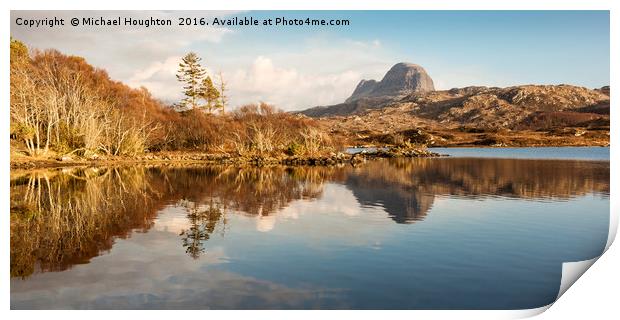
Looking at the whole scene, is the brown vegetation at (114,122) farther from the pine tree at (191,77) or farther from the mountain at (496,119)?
the mountain at (496,119)

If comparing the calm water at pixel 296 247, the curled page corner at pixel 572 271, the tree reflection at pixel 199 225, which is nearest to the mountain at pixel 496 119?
the calm water at pixel 296 247

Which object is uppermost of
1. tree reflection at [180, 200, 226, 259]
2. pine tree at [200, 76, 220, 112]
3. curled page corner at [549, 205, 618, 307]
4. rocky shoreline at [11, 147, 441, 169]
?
pine tree at [200, 76, 220, 112]

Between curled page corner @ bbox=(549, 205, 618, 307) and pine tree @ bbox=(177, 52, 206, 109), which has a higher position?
pine tree @ bbox=(177, 52, 206, 109)

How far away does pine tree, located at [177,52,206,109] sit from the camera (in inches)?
1986

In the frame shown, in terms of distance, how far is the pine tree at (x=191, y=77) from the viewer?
5044 centimetres

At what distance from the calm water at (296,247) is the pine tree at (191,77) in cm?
3550

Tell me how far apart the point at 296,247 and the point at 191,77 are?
45.5 metres

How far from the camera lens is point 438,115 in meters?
170

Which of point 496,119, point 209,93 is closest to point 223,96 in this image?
point 209,93

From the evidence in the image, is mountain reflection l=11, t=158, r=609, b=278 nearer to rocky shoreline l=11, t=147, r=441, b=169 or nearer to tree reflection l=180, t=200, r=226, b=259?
tree reflection l=180, t=200, r=226, b=259

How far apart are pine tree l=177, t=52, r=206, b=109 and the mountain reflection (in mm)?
29577

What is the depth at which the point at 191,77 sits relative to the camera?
51719 millimetres

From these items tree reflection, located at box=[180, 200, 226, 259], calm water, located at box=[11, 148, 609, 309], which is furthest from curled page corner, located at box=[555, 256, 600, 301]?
tree reflection, located at box=[180, 200, 226, 259]
